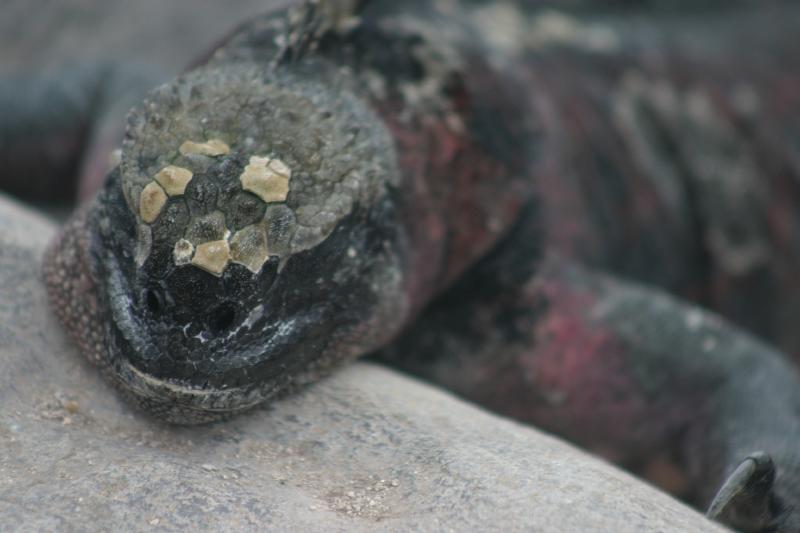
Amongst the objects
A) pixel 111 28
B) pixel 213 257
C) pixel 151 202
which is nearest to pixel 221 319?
pixel 213 257

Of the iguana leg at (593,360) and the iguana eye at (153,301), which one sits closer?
the iguana eye at (153,301)

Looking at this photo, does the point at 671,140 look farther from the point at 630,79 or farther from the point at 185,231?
the point at 185,231

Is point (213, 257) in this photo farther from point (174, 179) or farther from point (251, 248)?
point (174, 179)

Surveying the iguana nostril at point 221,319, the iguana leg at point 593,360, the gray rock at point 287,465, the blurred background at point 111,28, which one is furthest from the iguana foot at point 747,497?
the blurred background at point 111,28

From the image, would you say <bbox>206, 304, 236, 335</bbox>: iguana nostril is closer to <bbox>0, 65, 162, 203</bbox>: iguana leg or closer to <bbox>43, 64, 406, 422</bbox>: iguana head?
<bbox>43, 64, 406, 422</bbox>: iguana head

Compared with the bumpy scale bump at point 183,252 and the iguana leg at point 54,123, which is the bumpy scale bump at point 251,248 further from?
the iguana leg at point 54,123

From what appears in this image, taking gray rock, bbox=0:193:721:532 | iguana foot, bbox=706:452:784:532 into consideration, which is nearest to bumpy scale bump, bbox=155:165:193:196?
gray rock, bbox=0:193:721:532

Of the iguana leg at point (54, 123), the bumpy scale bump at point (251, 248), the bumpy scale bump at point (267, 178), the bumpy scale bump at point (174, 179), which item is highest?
the bumpy scale bump at point (267, 178)
